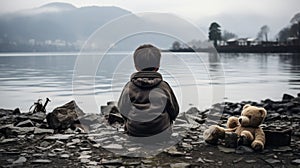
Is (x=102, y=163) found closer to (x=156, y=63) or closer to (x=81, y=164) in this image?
(x=81, y=164)

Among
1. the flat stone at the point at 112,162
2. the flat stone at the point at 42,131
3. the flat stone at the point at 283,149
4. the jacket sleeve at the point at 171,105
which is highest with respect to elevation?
the jacket sleeve at the point at 171,105

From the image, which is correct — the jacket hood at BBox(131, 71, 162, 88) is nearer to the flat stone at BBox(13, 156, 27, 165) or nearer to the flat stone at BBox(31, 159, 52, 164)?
the flat stone at BBox(31, 159, 52, 164)

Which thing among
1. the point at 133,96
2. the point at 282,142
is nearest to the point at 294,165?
the point at 282,142

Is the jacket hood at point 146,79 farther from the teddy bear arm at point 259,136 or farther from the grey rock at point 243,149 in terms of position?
the teddy bear arm at point 259,136

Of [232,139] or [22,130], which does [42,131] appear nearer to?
[22,130]

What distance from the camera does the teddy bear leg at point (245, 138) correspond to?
6177 millimetres

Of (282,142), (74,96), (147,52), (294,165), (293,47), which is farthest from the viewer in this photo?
(293,47)

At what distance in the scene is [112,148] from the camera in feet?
20.6

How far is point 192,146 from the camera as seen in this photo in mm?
6469

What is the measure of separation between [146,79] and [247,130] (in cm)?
180

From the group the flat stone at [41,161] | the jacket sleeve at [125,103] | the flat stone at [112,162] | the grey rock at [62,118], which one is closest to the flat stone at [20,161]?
the flat stone at [41,161]

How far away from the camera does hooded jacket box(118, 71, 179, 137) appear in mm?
6453

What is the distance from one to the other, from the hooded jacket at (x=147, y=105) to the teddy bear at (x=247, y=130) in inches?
30.5

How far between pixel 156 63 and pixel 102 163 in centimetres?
212
